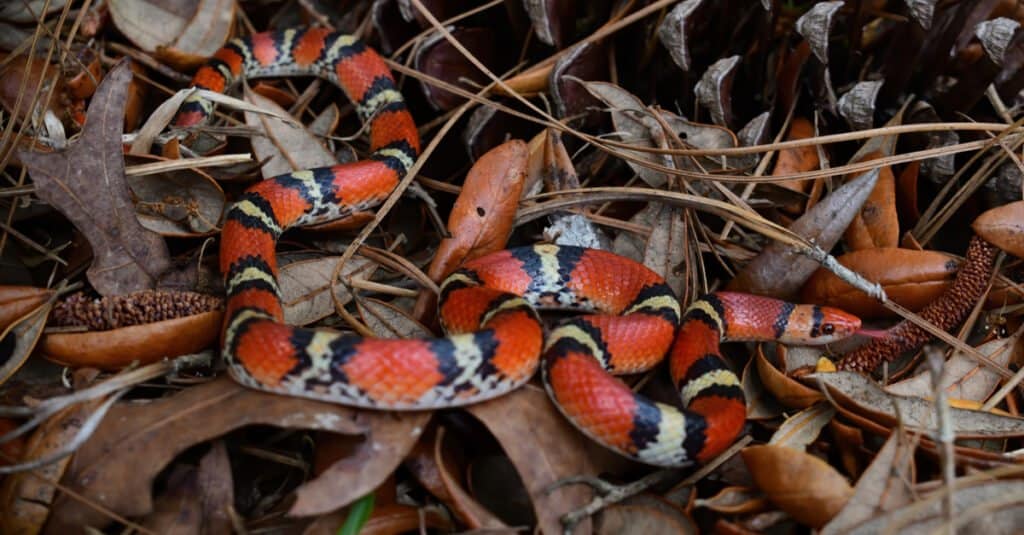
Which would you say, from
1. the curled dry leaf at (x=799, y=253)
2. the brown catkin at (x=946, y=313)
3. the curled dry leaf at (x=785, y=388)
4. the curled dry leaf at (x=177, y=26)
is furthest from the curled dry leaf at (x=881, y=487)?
the curled dry leaf at (x=177, y=26)

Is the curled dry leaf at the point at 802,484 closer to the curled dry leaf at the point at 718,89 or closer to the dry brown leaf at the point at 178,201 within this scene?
the curled dry leaf at the point at 718,89

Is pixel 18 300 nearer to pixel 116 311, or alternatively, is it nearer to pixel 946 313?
pixel 116 311

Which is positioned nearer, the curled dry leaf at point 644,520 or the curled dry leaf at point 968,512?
the curled dry leaf at point 968,512

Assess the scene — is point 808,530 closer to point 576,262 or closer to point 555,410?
point 555,410

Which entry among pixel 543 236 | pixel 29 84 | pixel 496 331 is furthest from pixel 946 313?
pixel 29 84

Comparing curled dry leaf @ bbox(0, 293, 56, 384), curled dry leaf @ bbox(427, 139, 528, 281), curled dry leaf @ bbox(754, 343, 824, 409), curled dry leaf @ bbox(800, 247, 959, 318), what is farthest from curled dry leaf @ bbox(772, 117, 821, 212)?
curled dry leaf @ bbox(0, 293, 56, 384)
